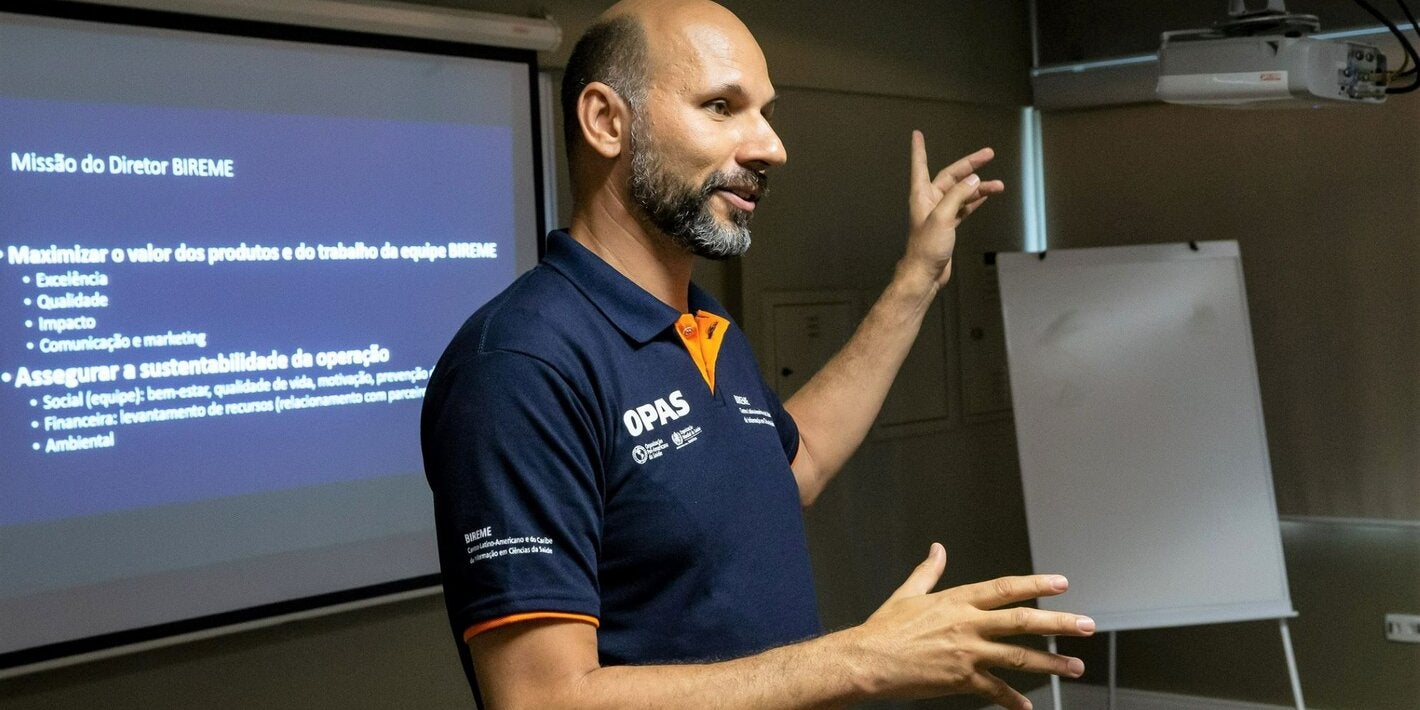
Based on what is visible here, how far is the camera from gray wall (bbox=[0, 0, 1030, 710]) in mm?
3061

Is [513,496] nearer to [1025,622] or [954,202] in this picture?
[1025,622]

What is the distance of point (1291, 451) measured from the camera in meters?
4.58

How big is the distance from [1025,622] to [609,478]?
0.44 m

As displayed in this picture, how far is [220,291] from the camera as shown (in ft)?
9.00

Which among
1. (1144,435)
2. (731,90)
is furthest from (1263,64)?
(731,90)

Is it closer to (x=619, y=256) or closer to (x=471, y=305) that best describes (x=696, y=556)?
(x=619, y=256)

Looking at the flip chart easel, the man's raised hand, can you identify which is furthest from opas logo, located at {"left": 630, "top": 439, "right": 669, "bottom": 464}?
the flip chart easel

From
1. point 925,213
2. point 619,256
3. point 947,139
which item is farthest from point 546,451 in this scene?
point 947,139

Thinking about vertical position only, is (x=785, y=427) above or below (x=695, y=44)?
below

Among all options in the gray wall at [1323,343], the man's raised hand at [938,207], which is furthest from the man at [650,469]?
the gray wall at [1323,343]

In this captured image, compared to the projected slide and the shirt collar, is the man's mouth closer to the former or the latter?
the shirt collar

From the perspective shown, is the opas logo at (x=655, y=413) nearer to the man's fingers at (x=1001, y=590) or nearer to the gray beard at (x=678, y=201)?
the gray beard at (x=678, y=201)

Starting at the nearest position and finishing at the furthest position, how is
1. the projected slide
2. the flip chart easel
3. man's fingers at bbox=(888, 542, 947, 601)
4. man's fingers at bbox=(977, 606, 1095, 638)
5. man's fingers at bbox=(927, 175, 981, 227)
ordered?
man's fingers at bbox=(977, 606, 1095, 638) → man's fingers at bbox=(888, 542, 947, 601) → man's fingers at bbox=(927, 175, 981, 227) → the projected slide → the flip chart easel

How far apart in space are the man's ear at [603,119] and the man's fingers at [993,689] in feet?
2.31
